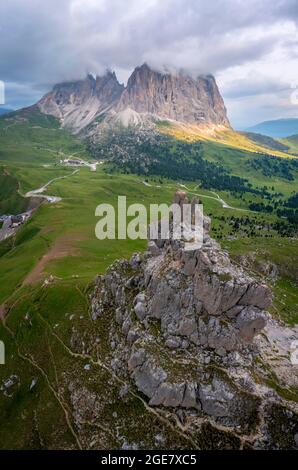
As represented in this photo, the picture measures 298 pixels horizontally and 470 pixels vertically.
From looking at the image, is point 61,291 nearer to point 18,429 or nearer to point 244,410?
point 18,429
